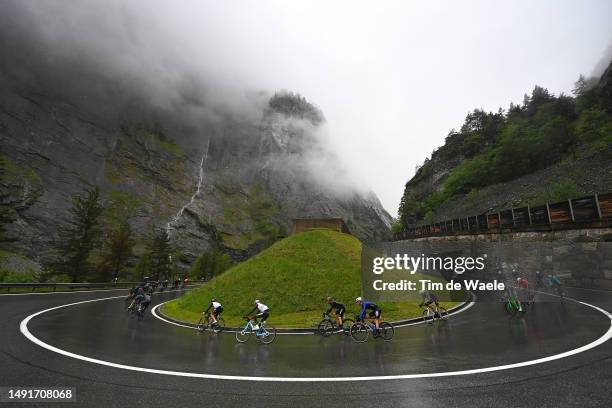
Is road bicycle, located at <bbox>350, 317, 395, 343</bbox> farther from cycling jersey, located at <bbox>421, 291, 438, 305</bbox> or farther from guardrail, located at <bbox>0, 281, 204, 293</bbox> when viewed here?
guardrail, located at <bbox>0, 281, 204, 293</bbox>

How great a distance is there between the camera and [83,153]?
120 m

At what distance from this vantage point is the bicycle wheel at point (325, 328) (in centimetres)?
1446

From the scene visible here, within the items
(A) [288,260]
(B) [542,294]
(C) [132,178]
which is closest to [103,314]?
(A) [288,260]

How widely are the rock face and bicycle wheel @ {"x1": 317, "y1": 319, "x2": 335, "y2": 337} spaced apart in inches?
3955

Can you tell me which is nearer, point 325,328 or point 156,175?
point 325,328

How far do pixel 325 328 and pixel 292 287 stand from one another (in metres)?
8.02

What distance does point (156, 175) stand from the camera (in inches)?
5349

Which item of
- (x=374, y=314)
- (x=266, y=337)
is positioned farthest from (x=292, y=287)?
(x=374, y=314)

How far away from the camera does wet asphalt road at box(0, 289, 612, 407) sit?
21.0 feet

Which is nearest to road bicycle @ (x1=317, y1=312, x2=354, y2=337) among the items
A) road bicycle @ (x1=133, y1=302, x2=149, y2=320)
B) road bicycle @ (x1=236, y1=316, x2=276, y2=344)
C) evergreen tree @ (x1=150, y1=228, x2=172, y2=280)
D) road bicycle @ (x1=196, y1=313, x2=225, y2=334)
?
road bicycle @ (x1=236, y1=316, x2=276, y2=344)

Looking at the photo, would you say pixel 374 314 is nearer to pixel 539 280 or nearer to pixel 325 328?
pixel 325 328

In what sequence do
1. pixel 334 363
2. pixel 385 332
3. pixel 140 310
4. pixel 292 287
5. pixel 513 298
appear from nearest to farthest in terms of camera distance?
pixel 334 363 < pixel 385 332 < pixel 513 298 < pixel 140 310 < pixel 292 287

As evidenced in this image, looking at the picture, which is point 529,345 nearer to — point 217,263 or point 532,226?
point 532,226

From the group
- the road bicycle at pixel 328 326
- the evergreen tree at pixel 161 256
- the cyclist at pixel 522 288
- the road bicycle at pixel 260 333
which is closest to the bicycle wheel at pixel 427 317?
the road bicycle at pixel 328 326
